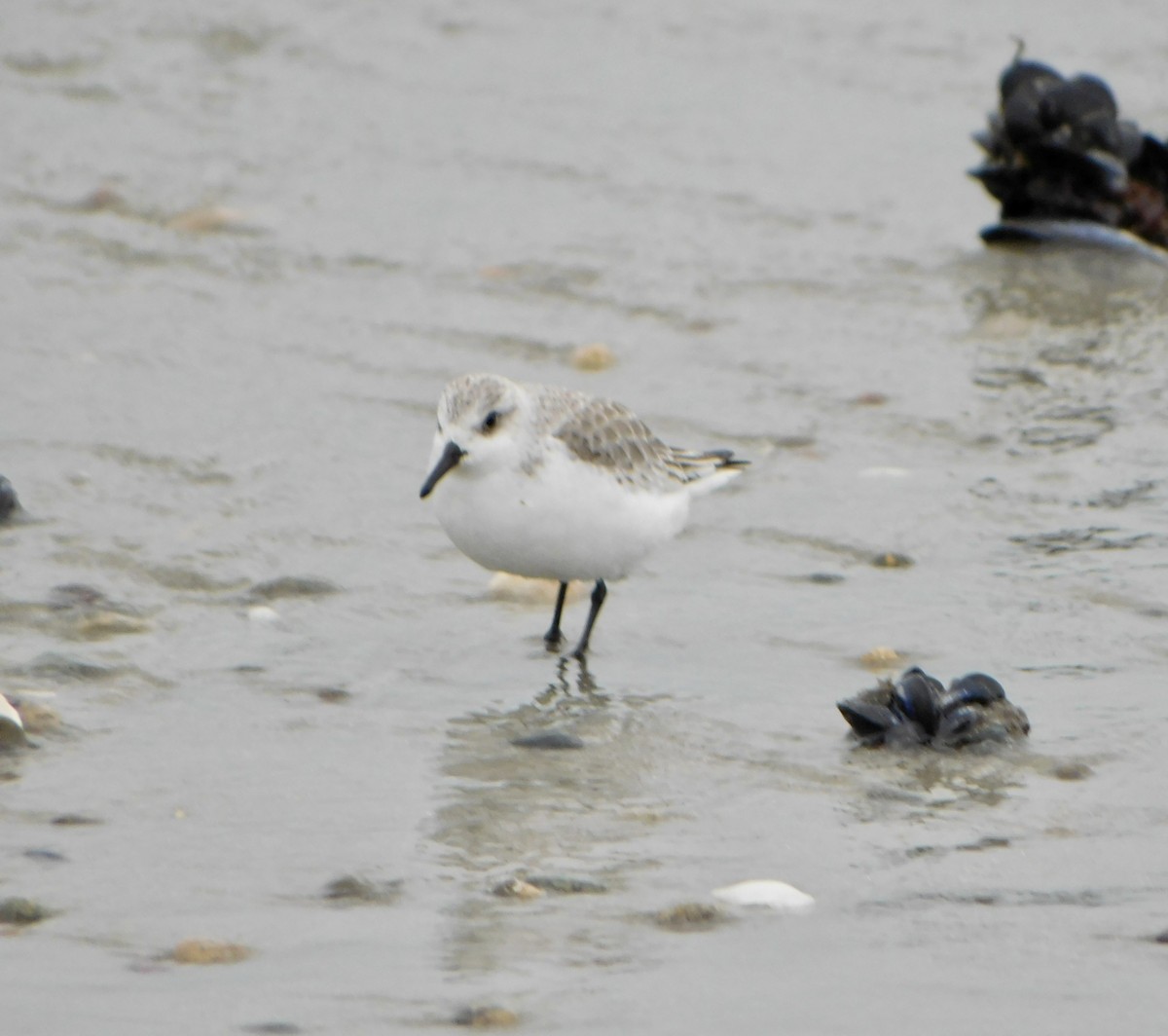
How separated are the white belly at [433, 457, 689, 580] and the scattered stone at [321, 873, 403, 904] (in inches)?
60.3

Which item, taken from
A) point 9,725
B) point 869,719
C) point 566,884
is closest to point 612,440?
point 869,719

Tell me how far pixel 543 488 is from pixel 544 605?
0.84m

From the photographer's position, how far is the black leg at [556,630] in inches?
215

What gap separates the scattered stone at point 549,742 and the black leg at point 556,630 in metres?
0.80

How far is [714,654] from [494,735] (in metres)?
0.82

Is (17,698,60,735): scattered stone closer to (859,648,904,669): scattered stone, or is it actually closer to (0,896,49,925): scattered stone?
(0,896,49,925): scattered stone

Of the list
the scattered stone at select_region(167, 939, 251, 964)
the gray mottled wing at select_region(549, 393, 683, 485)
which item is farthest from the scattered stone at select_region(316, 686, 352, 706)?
the scattered stone at select_region(167, 939, 251, 964)

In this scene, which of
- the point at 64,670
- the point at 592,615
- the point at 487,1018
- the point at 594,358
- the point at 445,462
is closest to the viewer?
the point at 487,1018

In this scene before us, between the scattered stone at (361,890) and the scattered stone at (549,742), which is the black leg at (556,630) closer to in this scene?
the scattered stone at (549,742)

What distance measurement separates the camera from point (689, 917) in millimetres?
3543

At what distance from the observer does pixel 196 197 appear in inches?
361

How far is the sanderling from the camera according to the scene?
5.11 metres

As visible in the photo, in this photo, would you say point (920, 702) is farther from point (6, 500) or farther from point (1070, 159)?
point (1070, 159)

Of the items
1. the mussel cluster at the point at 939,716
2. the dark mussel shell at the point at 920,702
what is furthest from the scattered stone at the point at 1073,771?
the dark mussel shell at the point at 920,702
